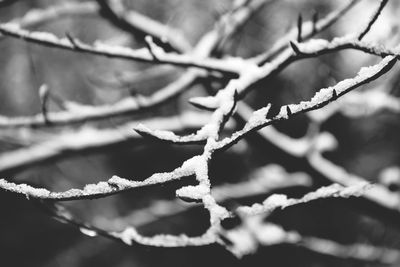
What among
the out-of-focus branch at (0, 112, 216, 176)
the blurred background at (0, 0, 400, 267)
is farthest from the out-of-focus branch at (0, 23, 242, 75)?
the blurred background at (0, 0, 400, 267)

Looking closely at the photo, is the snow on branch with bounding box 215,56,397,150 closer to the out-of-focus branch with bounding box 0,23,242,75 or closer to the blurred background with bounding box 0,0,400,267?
the out-of-focus branch with bounding box 0,23,242,75

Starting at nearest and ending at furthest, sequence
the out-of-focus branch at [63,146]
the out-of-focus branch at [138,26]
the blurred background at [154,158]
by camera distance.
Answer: the out-of-focus branch at [138,26] → the out-of-focus branch at [63,146] → the blurred background at [154,158]

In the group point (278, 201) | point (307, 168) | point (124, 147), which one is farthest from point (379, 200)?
point (124, 147)

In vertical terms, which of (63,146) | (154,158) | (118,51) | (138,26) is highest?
(154,158)

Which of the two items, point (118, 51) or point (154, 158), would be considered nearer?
point (118, 51)

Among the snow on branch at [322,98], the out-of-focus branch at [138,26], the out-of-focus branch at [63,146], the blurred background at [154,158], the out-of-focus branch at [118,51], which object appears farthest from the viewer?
the blurred background at [154,158]

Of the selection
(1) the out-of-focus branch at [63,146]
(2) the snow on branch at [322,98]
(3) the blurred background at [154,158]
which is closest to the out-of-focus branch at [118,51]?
(2) the snow on branch at [322,98]

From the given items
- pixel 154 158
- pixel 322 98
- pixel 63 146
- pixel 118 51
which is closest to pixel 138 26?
pixel 118 51

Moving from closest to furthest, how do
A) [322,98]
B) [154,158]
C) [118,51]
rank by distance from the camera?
[322,98] → [118,51] → [154,158]

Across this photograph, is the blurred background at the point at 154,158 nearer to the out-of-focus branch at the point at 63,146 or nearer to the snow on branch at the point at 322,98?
the out-of-focus branch at the point at 63,146

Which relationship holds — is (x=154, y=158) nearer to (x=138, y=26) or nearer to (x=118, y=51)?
(x=138, y=26)

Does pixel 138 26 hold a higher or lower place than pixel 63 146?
higher
